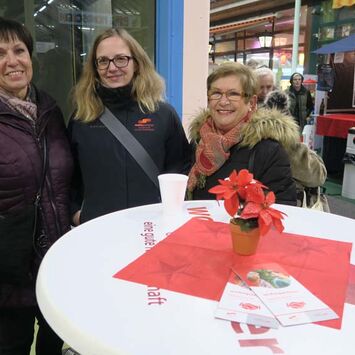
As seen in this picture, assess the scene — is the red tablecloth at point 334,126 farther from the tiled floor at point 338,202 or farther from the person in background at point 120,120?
the person in background at point 120,120

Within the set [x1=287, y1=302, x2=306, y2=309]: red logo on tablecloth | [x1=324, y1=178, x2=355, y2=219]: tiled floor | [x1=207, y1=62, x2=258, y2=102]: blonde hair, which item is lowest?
[x1=324, y1=178, x2=355, y2=219]: tiled floor

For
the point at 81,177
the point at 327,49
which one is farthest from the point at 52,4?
the point at 327,49

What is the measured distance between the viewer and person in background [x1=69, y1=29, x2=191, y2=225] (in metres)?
1.72

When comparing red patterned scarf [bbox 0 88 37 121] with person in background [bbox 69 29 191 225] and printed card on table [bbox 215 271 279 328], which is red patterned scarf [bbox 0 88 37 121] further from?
printed card on table [bbox 215 271 279 328]

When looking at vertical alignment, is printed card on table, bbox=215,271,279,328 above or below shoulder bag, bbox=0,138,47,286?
above

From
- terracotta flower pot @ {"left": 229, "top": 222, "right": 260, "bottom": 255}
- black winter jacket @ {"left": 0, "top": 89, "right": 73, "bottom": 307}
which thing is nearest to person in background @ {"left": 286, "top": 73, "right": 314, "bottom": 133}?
black winter jacket @ {"left": 0, "top": 89, "right": 73, "bottom": 307}

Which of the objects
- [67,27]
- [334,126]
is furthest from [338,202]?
[67,27]

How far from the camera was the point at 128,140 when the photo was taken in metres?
1.71

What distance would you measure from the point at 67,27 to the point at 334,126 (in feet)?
15.0

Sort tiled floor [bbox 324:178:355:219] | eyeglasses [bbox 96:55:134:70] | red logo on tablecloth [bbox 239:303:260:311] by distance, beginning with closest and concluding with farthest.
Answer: red logo on tablecloth [bbox 239:303:260:311]
eyeglasses [bbox 96:55:134:70]
tiled floor [bbox 324:178:355:219]

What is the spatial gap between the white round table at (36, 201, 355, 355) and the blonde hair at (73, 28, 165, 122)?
31.3 inches

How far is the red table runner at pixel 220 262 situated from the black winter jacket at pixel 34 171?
1.88 feet

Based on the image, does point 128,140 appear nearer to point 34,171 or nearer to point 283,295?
point 34,171

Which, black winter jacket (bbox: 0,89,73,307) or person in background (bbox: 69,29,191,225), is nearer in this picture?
black winter jacket (bbox: 0,89,73,307)
